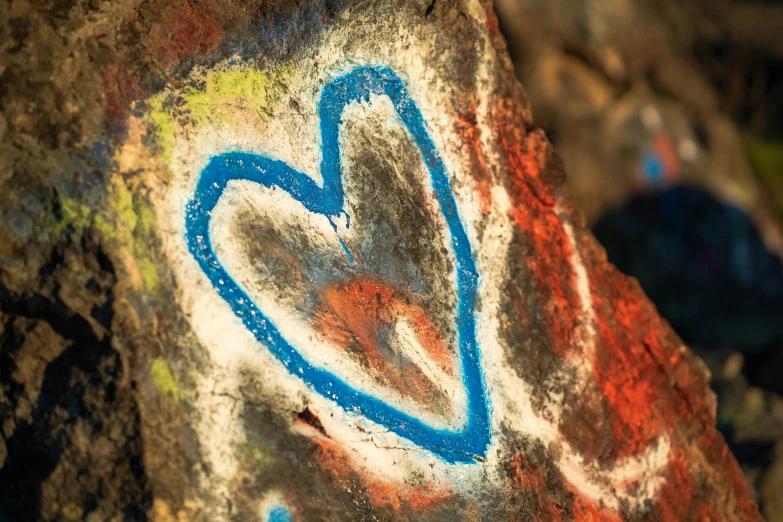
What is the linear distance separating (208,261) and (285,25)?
17.6 inches

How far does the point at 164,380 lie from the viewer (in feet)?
4.02

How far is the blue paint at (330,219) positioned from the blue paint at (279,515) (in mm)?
206

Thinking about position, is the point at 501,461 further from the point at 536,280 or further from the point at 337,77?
the point at 337,77

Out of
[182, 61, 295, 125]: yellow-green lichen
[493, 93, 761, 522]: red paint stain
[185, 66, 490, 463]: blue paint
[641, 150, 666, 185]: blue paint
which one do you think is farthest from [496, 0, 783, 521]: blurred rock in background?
[182, 61, 295, 125]: yellow-green lichen

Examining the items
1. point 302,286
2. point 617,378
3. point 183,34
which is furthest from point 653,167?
point 183,34

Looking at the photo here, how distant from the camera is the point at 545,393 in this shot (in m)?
1.44

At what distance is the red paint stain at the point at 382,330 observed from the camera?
54.1 inches

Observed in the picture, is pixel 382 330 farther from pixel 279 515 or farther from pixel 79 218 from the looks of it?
pixel 79 218

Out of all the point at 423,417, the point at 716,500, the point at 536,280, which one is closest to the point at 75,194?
the point at 423,417

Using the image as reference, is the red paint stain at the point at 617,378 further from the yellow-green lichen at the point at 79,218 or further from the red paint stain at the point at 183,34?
the yellow-green lichen at the point at 79,218

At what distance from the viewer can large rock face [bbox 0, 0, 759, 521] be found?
3.97ft

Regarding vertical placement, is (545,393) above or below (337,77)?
below

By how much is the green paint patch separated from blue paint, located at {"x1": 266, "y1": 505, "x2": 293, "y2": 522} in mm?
255

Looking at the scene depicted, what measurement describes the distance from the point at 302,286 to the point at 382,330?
18 cm
